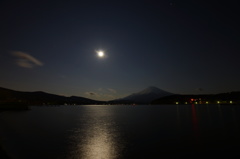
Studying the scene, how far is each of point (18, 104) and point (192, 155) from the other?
186 m

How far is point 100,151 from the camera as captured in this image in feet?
80.1

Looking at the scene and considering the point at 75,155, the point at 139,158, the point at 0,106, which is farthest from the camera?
the point at 0,106

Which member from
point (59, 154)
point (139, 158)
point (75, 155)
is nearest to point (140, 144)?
point (139, 158)

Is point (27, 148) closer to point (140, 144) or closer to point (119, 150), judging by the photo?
point (119, 150)

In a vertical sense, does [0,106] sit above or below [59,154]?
above

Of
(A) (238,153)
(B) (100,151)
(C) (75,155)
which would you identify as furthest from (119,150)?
(A) (238,153)

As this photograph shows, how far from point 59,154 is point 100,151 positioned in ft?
18.3

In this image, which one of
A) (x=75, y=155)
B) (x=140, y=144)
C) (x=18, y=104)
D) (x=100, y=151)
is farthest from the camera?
(x=18, y=104)

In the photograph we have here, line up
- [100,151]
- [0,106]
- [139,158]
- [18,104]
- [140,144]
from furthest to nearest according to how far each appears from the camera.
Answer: [18,104], [0,106], [140,144], [100,151], [139,158]

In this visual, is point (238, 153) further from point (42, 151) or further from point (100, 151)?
point (42, 151)

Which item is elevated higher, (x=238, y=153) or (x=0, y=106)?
(x=0, y=106)

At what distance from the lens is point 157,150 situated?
25.0 meters

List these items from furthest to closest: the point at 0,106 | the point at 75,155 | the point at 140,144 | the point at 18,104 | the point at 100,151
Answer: the point at 18,104, the point at 0,106, the point at 140,144, the point at 100,151, the point at 75,155

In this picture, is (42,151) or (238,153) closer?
(238,153)
